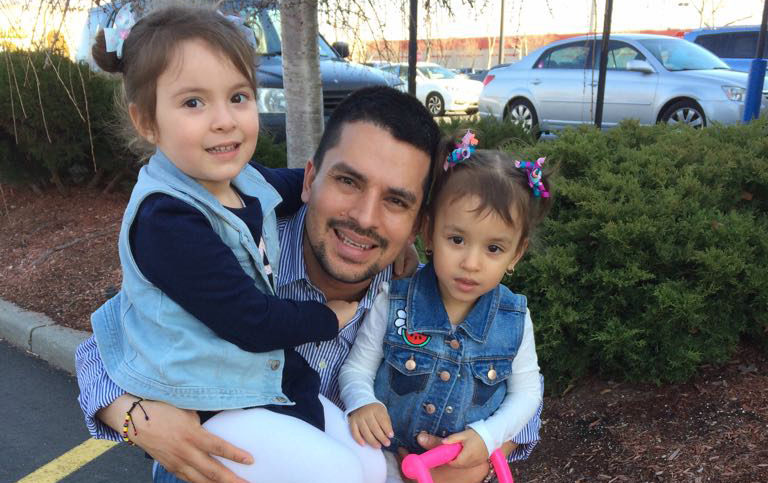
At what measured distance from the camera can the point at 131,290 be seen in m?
1.69

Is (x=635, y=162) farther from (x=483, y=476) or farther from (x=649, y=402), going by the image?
(x=483, y=476)

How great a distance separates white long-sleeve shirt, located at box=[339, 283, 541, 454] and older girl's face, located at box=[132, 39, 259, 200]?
0.61m

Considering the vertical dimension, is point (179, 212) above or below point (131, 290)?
above

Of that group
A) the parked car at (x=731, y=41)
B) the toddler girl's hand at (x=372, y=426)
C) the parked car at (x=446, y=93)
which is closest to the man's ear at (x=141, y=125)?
the toddler girl's hand at (x=372, y=426)

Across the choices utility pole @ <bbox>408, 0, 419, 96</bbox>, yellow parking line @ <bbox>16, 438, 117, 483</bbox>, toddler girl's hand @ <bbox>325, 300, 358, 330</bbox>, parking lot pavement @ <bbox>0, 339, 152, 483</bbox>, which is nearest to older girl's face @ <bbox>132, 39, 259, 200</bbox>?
toddler girl's hand @ <bbox>325, 300, 358, 330</bbox>

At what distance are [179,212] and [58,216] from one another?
→ 5797 millimetres

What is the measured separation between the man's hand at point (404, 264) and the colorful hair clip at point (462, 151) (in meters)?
0.31

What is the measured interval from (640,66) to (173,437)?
33.6ft

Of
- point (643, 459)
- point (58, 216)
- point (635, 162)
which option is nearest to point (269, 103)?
point (58, 216)

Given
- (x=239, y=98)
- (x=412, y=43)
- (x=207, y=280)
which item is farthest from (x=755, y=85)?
(x=207, y=280)

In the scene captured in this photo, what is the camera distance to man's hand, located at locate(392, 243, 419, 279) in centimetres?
216

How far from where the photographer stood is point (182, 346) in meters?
1.65

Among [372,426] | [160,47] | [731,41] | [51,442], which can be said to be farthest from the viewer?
[731,41]

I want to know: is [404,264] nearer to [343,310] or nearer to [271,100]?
[343,310]
